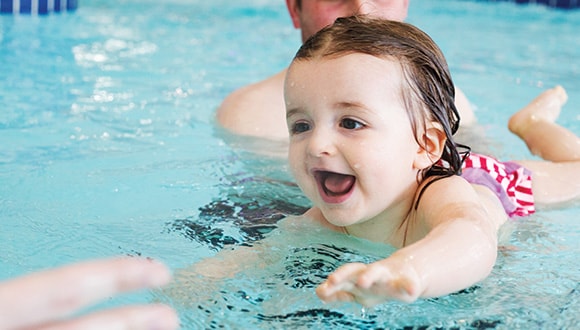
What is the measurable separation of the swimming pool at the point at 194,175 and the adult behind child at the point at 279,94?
0.12m

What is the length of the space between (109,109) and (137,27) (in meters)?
3.91

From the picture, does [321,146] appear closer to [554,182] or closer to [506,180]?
[506,180]

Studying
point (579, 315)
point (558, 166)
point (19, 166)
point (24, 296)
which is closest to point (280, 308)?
point (579, 315)

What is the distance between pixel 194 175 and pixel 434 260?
74.4 inches

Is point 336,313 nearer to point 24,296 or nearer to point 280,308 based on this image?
point 280,308

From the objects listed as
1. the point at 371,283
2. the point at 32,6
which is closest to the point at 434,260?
the point at 371,283

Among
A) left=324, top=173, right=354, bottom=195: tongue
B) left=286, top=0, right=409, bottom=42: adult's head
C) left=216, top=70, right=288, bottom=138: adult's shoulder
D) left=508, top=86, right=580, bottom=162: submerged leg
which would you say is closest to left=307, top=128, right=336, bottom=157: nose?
left=324, top=173, right=354, bottom=195: tongue

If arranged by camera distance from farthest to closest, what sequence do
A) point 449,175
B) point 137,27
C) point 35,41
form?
1. point 137,27
2. point 35,41
3. point 449,175

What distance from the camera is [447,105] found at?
233cm

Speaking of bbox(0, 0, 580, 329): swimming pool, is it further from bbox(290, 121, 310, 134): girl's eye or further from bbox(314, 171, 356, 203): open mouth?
bbox(290, 121, 310, 134): girl's eye

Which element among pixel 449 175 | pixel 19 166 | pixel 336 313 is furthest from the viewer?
pixel 19 166

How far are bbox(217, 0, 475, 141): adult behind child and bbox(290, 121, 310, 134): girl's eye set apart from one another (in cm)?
130

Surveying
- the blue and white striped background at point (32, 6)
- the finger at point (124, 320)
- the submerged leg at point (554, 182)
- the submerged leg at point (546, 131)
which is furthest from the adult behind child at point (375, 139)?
the blue and white striped background at point (32, 6)

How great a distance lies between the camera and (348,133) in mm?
2107
